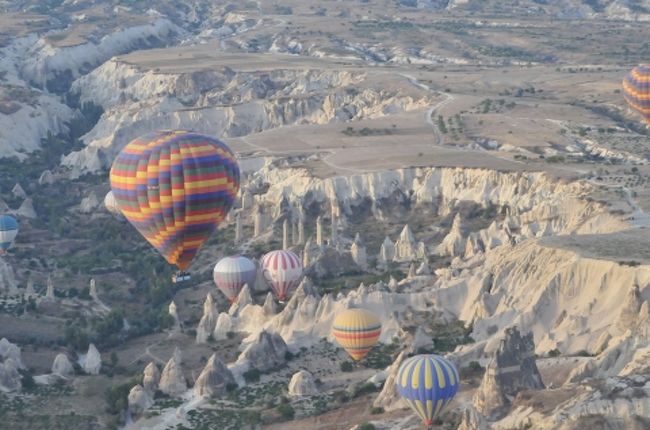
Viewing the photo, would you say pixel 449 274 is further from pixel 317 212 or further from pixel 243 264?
pixel 317 212

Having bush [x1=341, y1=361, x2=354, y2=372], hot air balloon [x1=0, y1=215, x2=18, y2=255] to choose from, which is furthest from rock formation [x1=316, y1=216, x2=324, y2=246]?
bush [x1=341, y1=361, x2=354, y2=372]

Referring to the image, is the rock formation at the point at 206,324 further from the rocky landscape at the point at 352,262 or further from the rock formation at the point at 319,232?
the rock formation at the point at 319,232

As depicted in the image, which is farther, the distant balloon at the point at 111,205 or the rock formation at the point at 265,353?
the distant balloon at the point at 111,205

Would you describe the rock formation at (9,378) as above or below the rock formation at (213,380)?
below

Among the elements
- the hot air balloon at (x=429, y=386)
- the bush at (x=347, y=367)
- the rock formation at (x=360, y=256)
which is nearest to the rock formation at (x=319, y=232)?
the rock formation at (x=360, y=256)

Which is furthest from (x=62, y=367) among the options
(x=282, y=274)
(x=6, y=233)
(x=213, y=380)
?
Result: (x=6, y=233)

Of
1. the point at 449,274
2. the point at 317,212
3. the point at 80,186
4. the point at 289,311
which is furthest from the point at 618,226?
the point at 80,186

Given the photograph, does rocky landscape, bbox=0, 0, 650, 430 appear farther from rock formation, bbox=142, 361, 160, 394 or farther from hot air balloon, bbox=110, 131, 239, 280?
hot air balloon, bbox=110, 131, 239, 280

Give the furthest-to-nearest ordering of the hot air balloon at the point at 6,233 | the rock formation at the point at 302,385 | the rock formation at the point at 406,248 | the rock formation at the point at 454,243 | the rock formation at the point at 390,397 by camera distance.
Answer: the hot air balloon at the point at 6,233, the rock formation at the point at 406,248, the rock formation at the point at 454,243, the rock formation at the point at 302,385, the rock formation at the point at 390,397
